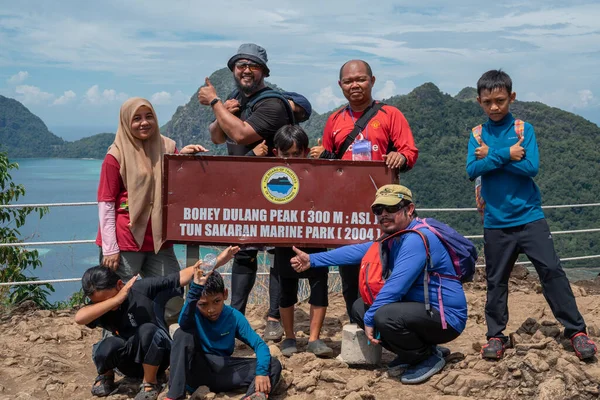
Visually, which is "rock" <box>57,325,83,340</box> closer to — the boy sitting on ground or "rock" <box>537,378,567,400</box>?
the boy sitting on ground

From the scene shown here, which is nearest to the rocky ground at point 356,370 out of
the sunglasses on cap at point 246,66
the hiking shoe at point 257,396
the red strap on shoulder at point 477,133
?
the hiking shoe at point 257,396

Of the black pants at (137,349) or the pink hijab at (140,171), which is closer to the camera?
the black pants at (137,349)

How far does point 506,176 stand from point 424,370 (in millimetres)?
1370

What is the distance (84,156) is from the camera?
88188 millimetres

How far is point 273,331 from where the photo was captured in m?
5.21

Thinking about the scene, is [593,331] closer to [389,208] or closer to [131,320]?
[389,208]

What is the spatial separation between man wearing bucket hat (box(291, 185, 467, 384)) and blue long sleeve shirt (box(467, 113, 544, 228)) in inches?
19.8

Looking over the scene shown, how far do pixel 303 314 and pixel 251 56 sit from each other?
8.62 ft

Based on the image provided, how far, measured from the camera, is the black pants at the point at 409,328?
4.27 metres

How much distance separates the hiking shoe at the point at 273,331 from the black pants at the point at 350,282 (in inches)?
23.2

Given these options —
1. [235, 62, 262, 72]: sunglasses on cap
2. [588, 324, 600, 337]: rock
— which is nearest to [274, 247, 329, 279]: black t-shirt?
[235, 62, 262, 72]: sunglasses on cap

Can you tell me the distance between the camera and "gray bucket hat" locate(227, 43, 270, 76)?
4695mm

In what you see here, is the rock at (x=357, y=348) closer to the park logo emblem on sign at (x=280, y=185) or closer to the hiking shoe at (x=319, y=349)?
the hiking shoe at (x=319, y=349)

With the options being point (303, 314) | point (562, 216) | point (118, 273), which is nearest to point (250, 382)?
point (118, 273)
